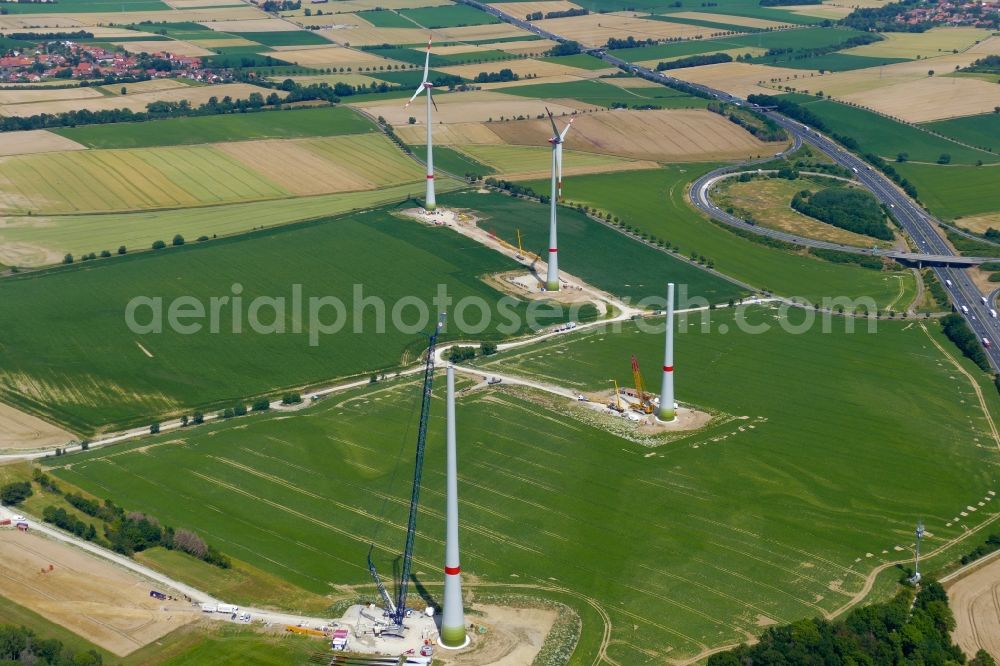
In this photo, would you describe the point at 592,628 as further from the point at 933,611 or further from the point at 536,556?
the point at 933,611

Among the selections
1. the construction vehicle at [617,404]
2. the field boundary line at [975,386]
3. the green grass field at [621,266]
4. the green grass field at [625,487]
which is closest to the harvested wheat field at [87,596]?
the green grass field at [625,487]

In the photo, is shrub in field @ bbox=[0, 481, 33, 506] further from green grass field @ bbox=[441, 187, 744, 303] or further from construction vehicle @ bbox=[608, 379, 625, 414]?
green grass field @ bbox=[441, 187, 744, 303]

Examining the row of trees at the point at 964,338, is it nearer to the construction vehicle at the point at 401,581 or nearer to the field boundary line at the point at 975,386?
the field boundary line at the point at 975,386

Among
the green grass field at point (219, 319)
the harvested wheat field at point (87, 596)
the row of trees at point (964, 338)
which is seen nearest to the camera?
the harvested wheat field at point (87, 596)

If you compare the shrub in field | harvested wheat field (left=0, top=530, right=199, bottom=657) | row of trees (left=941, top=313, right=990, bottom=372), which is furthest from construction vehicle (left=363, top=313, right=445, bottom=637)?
row of trees (left=941, top=313, right=990, bottom=372)

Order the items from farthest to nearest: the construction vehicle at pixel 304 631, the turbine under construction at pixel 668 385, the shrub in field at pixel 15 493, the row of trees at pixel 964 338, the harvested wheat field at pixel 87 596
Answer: the row of trees at pixel 964 338 → the turbine under construction at pixel 668 385 → the shrub in field at pixel 15 493 → the construction vehicle at pixel 304 631 → the harvested wheat field at pixel 87 596

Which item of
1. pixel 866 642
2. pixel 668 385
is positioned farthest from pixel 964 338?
pixel 866 642

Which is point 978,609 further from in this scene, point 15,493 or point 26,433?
point 26,433
